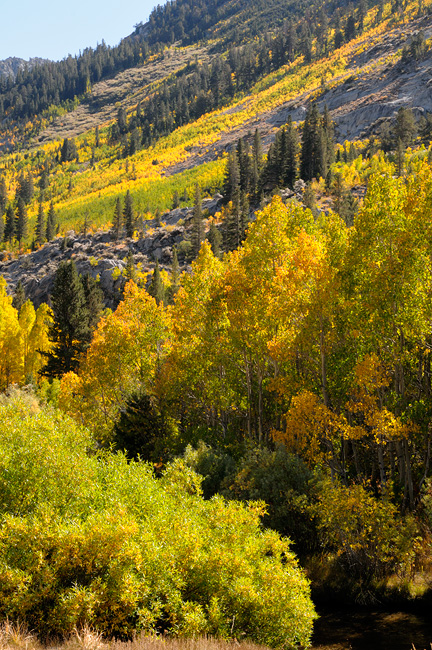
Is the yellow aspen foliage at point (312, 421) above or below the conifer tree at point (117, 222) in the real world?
below

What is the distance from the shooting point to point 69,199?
15662cm

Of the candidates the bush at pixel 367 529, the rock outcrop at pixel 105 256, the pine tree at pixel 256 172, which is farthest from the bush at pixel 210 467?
the pine tree at pixel 256 172

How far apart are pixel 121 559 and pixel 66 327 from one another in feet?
121

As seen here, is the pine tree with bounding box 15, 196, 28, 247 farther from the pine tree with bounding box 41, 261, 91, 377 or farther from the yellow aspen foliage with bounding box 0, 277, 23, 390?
the pine tree with bounding box 41, 261, 91, 377

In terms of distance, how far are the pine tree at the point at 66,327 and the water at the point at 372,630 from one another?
113ft

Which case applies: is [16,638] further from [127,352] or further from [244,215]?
[244,215]

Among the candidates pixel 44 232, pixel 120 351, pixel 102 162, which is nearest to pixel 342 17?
pixel 102 162

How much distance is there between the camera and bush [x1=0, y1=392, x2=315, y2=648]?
9859mm

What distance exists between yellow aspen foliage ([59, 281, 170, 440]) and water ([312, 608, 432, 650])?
15.9 metres

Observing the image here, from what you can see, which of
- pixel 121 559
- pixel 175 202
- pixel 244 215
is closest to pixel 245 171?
pixel 175 202

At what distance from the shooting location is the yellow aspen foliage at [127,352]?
1085 inches

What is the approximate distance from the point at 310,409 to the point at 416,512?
6.68 meters

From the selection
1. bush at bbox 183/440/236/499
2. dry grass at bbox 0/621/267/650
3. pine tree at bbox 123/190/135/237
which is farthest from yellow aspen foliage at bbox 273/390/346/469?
pine tree at bbox 123/190/135/237

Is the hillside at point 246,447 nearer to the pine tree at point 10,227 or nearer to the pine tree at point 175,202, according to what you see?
the pine tree at point 175,202
